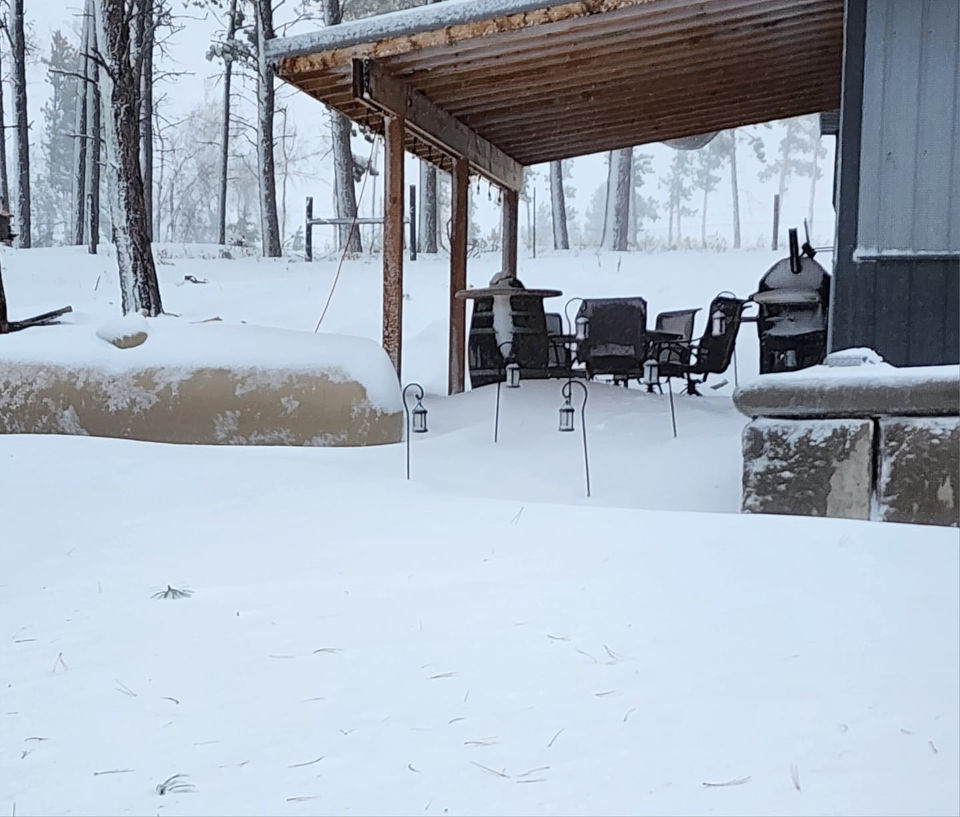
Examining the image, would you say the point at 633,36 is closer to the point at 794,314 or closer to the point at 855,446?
the point at 794,314

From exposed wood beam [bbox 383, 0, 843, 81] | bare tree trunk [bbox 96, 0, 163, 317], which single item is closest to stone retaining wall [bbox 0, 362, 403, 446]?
exposed wood beam [bbox 383, 0, 843, 81]

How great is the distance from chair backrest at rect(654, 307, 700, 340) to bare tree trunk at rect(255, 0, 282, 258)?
34.8ft

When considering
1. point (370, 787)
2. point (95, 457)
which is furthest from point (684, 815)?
point (95, 457)

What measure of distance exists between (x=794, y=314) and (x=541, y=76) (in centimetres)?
230

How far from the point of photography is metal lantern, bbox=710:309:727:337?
5.83 meters

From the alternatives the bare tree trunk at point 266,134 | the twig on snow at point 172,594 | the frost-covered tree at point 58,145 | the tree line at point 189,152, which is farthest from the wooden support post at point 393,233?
the frost-covered tree at point 58,145

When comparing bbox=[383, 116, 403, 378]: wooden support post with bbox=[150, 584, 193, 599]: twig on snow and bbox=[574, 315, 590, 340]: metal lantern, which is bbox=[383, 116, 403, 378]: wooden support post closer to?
bbox=[574, 315, 590, 340]: metal lantern

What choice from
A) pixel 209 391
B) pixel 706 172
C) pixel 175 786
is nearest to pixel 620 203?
pixel 209 391

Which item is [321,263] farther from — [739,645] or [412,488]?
[739,645]

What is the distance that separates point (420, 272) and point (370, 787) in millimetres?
12727

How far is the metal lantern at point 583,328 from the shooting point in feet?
19.5

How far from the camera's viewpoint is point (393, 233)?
18.5 feet

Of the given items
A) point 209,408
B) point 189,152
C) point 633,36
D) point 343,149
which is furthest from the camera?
point 189,152

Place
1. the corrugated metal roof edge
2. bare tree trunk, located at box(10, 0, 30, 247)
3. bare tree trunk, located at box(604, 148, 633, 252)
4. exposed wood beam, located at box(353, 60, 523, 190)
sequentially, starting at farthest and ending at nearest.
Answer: bare tree trunk, located at box(604, 148, 633, 252)
bare tree trunk, located at box(10, 0, 30, 247)
exposed wood beam, located at box(353, 60, 523, 190)
the corrugated metal roof edge
